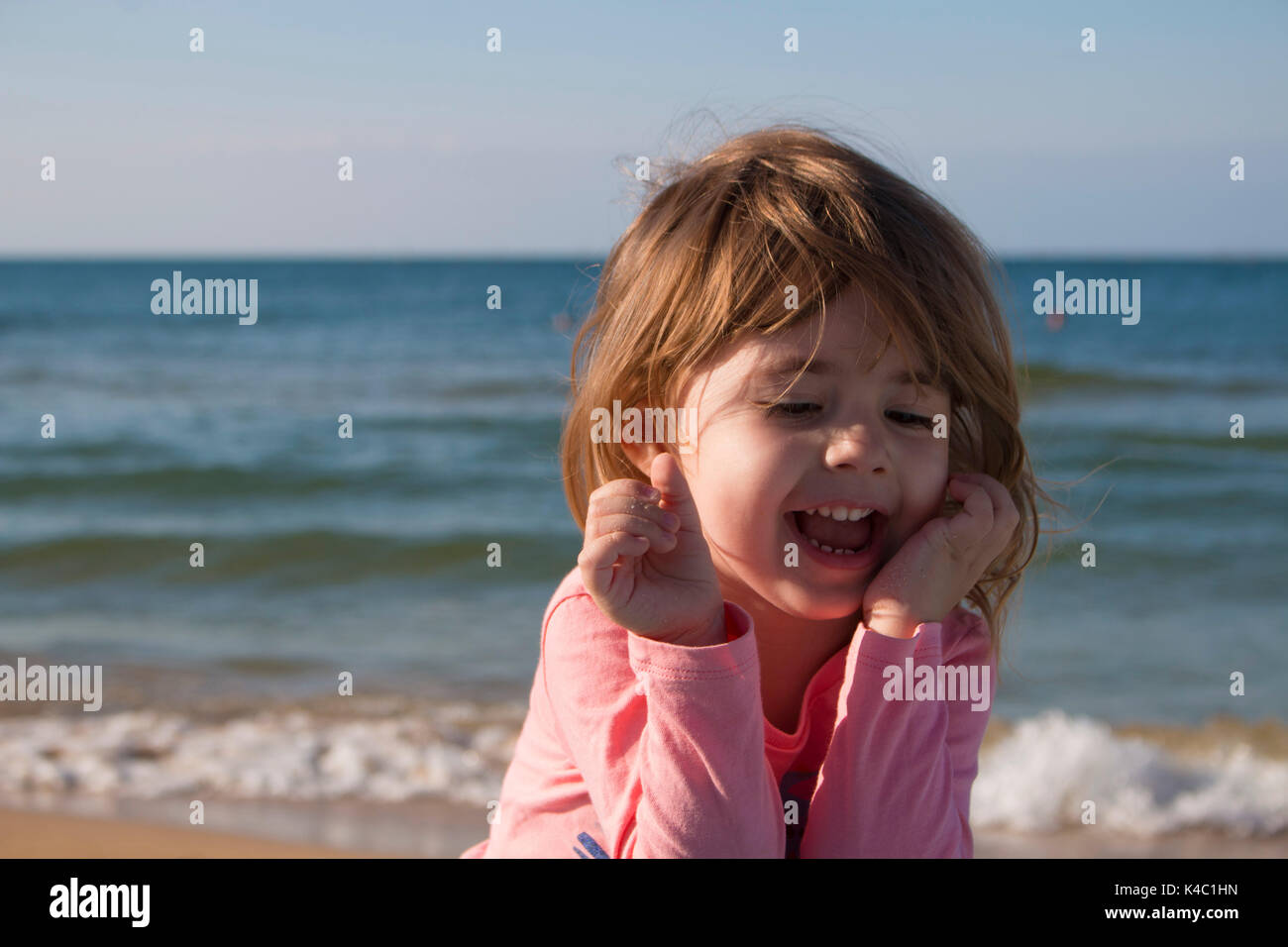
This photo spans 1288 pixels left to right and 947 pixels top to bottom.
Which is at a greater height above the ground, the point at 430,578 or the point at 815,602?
the point at 815,602

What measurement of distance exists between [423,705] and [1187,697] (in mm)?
3673

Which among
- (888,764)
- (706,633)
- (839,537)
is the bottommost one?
(888,764)

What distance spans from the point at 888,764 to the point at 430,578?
247 inches

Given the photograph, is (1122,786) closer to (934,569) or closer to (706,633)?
(934,569)

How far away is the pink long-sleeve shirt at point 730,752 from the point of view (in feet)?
5.73

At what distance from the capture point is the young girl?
1755 millimetres

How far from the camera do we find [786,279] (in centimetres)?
196
